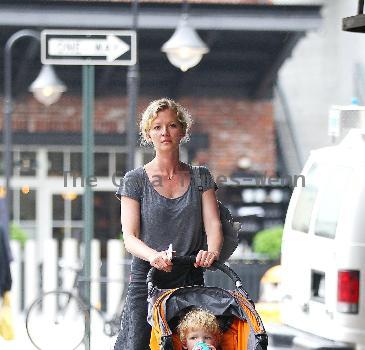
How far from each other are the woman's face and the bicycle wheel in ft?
23.3

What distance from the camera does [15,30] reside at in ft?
60.3

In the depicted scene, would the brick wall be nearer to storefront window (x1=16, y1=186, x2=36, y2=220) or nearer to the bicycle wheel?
storefront window (x1=16, y1=186, x2=36, y2=220)

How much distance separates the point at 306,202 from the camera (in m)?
10.0

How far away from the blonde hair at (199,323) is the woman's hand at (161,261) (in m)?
0.23

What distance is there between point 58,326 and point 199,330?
8155 millimetres

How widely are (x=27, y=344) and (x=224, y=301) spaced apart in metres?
8.39

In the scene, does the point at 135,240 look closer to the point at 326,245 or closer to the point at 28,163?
the point at 326,245

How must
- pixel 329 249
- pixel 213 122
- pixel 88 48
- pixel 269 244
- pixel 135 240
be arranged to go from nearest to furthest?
pixel 135 240 → pixel 329 249 → pixel 88 48 → pixel 269 244 → pixel 213 122

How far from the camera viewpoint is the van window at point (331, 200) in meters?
9.09

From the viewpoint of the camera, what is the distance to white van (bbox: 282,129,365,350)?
8.85 meters

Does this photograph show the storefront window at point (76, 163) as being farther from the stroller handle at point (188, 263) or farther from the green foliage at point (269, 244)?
the stroller handle at point (188, 263)

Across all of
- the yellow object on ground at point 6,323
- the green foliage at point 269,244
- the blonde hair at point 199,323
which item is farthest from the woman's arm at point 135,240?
the green foliage at point 269,244

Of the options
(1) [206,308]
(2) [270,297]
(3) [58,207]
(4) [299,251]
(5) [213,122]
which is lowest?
(2) [270,297]

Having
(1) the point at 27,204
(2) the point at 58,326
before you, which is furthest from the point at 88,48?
(1) the point at 27,204
